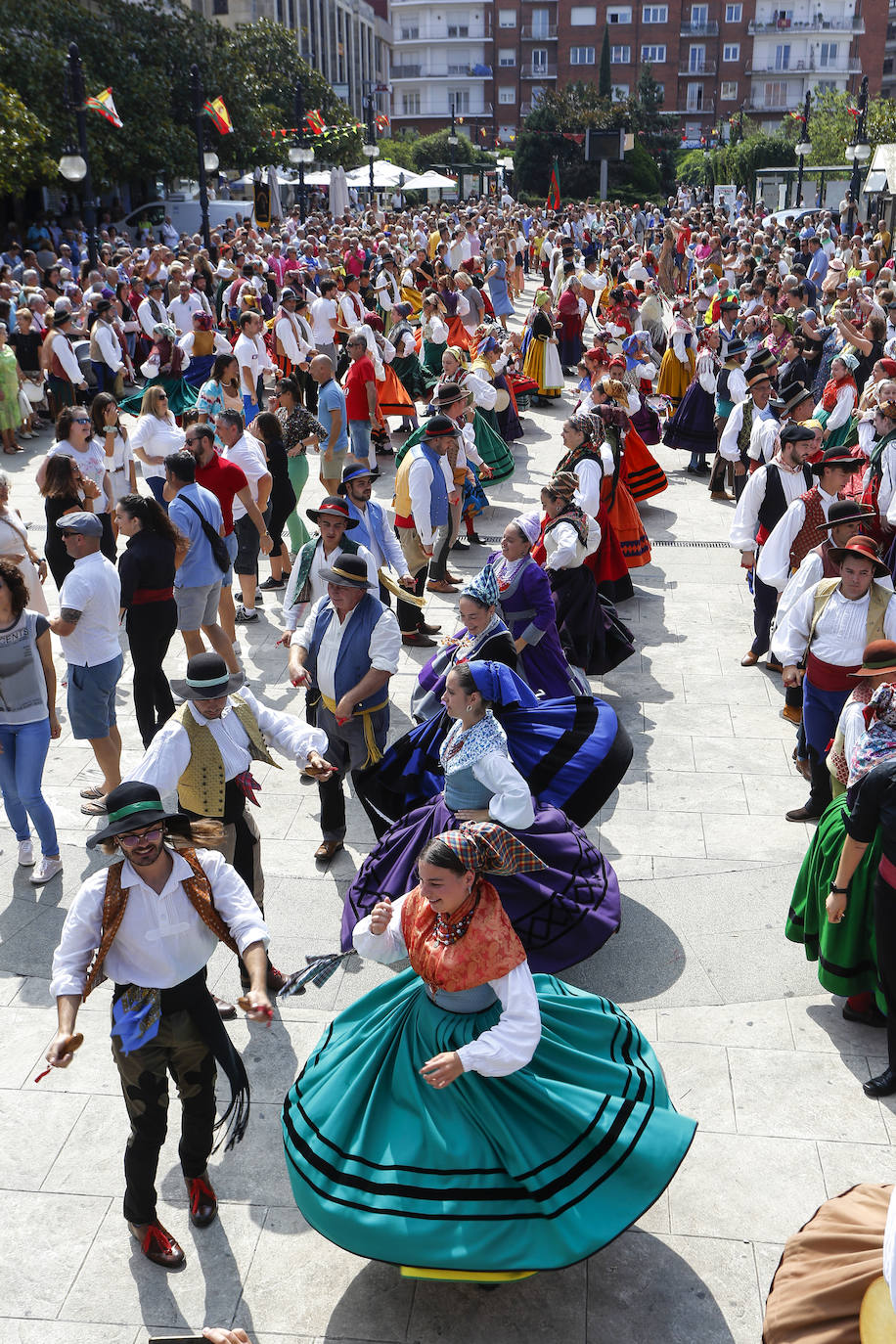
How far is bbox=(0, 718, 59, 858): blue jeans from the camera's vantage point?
656 centimetres

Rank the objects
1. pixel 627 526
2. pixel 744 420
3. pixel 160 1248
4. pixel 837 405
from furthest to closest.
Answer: pixel 744 420
pixel 837 405
pixel 627 526
pixel 160 1248

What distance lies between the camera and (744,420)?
12109 millimetres

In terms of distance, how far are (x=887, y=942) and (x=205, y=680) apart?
2864mm

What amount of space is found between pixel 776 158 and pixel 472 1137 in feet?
180

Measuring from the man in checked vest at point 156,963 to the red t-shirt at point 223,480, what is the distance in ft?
16.5

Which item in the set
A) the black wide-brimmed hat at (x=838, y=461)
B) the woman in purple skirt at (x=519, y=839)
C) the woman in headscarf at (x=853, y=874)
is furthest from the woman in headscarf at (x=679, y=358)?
the woman in headscarf at (x=853, y=874)

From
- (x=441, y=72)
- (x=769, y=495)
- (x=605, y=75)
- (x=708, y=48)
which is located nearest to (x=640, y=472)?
(x=769, y=495)

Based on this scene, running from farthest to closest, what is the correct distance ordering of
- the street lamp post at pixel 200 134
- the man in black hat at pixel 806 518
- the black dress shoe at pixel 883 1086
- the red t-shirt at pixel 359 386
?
the street lamp post at pixel 200 134 < the red t-shirt at pixel 359 386 < the man in black hat at pixel 806 518 < the black dress shoe at pixel 883 1086

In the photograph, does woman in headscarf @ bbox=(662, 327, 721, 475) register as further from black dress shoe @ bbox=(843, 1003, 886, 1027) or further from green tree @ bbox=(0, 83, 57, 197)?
green tree @ bbox=(0, 83, 57, 197)

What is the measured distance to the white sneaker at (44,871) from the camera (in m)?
6.78

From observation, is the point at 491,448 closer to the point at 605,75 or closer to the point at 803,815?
the point at 803,815

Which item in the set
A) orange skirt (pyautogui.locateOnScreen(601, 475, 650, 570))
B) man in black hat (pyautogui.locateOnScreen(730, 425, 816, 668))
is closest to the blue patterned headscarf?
man in black hat (pyautogui.locateOnScreen(730, 425, 816, 668))

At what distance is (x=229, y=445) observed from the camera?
9.32 m

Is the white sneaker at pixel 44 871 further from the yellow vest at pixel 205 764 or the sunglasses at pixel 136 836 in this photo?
the sunglasses at pixel 136 836
